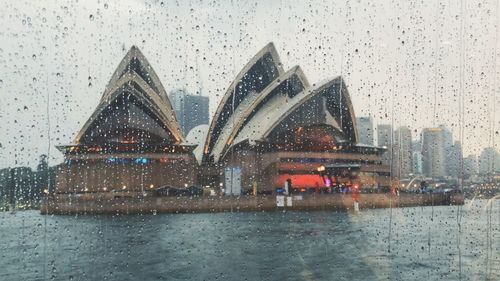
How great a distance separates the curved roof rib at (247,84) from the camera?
56031 millimetres

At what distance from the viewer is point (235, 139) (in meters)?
56.2

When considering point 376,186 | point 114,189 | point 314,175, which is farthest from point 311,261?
point 376,186

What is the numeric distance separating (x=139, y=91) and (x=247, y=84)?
552 inches

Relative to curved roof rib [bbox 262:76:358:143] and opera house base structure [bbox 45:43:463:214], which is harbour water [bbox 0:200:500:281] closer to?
opera house base structure [bbox 45:43:463:214]

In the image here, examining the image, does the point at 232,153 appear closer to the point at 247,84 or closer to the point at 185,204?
the point at 247,84

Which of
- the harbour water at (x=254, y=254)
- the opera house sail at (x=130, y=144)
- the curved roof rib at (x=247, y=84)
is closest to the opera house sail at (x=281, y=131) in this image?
the curved roof rib at (x=247, y=84)

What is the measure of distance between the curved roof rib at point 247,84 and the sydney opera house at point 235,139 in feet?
0.39

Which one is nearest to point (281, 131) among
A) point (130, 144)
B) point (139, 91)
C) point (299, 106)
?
point (299, 106)

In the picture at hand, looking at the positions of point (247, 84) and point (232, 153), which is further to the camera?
point (247, 84)

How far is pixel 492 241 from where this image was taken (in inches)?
842

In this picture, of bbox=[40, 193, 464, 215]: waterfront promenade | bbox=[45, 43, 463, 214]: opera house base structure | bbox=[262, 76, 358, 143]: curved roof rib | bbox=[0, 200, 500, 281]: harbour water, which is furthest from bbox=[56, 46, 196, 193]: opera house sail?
bbox=[0, 200, 500, 281]: harbour water

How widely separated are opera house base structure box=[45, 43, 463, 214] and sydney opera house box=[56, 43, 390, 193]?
0.11 metres

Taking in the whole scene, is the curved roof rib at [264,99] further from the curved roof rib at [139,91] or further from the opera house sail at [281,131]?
the curved roof rib at [139,91]

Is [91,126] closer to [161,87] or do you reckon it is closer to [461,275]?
[161,87]
